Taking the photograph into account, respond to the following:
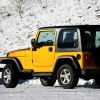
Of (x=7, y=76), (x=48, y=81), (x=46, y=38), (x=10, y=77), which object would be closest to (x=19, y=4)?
(x=48, y=81)

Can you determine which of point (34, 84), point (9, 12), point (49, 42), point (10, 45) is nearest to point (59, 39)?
point (49, 42)

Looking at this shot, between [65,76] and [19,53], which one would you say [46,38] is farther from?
[65,76]

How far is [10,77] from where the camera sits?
1955cm

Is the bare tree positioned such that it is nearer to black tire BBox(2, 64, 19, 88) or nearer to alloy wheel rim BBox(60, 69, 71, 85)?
black tire BBox(2, 64, 19, 88)

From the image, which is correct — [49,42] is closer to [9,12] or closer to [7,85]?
[7,85]

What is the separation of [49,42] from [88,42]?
53.1 inches

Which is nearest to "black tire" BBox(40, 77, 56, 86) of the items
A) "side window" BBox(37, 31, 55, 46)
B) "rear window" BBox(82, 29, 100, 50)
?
"side window" BBox(37, 31, 55, 46)

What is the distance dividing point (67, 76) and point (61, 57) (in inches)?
Answer: 22.8

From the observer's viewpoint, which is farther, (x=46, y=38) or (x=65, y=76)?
(x=46, y=38)

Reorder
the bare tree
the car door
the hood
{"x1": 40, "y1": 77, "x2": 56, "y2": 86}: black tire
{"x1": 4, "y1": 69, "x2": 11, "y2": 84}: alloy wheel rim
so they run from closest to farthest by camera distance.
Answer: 1. the car door
2. the hood
3. {"x1": 4, "y1": 69, "x2": 11, "y2": 84}: alloy wheel rim
4. {"x1": 40, "y1": 77, "x2": 56, "y2": 86}: black tire
5. the bare tree

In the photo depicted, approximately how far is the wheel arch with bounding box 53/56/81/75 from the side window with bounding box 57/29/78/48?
380 mm

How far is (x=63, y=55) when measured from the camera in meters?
18.1

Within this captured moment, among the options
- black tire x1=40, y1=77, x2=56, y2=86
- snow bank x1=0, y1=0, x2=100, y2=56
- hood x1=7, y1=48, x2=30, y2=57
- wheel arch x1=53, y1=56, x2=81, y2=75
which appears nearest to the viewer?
wheel arch x1=53, y1=56, x2=81, y2=75

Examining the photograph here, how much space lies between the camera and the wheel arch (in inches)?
697
